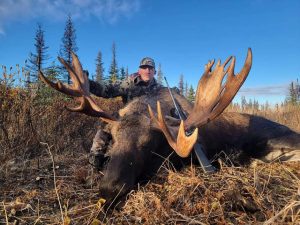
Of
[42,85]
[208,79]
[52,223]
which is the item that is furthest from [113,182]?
[42,85]

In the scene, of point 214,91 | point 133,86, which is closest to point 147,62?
point 133,86

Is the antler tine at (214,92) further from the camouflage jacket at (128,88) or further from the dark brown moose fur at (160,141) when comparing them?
the camouflage jacket at (128,88)

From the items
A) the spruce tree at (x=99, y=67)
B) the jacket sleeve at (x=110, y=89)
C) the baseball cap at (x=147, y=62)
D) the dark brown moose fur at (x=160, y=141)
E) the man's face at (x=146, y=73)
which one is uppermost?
the spruce tree at (x=99, y=67)

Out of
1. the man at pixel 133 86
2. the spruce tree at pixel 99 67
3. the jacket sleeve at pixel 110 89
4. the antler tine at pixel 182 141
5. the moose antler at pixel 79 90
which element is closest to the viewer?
the antler tine at pixel 182 141

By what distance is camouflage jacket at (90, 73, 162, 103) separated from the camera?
237 inches

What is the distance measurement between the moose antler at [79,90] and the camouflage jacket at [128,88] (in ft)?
3.84

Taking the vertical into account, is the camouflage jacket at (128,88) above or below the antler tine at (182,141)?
above

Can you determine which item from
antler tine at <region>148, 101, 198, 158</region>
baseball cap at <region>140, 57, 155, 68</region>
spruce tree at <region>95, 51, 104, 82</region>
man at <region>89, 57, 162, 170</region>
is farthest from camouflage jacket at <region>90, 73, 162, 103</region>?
spruce tree at <region>95, 51, 104, 82</region>

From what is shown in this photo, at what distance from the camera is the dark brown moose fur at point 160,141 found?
10.2ft

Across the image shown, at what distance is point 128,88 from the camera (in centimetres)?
638

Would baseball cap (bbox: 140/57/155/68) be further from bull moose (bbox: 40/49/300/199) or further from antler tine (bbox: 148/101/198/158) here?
antler tine (bbox: 148/101/198/158)

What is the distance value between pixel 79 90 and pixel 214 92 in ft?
5.75

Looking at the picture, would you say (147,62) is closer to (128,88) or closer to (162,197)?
(128,88)

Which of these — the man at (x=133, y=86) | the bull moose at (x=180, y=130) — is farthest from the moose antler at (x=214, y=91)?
the man at (x=133, y=86)
